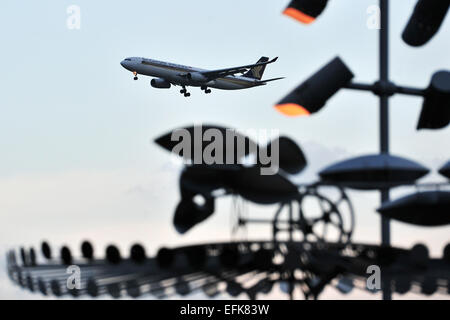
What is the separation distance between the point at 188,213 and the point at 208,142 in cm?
435

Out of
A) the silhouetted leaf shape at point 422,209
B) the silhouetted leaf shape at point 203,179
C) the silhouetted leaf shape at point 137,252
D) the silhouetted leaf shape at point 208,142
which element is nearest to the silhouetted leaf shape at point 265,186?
the silhouetted leaf shape at point 203,179

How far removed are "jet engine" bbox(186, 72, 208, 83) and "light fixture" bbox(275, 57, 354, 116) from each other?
5234 mm

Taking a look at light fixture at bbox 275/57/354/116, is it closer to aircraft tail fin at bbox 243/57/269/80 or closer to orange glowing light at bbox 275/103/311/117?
orange glowing light at bbox 275/103/311/117

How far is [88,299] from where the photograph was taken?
23328 millimetres

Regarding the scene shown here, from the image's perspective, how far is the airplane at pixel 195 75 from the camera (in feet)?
60.6

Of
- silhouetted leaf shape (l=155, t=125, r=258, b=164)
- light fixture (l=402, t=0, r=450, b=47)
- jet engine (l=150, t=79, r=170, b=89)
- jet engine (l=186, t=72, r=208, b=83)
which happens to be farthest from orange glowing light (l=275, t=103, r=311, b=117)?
light fixture (l=402, t=0, r=450, b=47)

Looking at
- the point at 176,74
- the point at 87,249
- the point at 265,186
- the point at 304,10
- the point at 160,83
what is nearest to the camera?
the point at 160,83

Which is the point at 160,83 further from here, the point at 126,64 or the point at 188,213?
the point at 188,213

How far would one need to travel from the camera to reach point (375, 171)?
75.6 feet

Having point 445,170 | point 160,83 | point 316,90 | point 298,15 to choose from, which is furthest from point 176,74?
point 445,170

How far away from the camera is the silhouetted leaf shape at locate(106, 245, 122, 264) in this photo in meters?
25.1

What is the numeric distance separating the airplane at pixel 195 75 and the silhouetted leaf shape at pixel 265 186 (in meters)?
5.45
